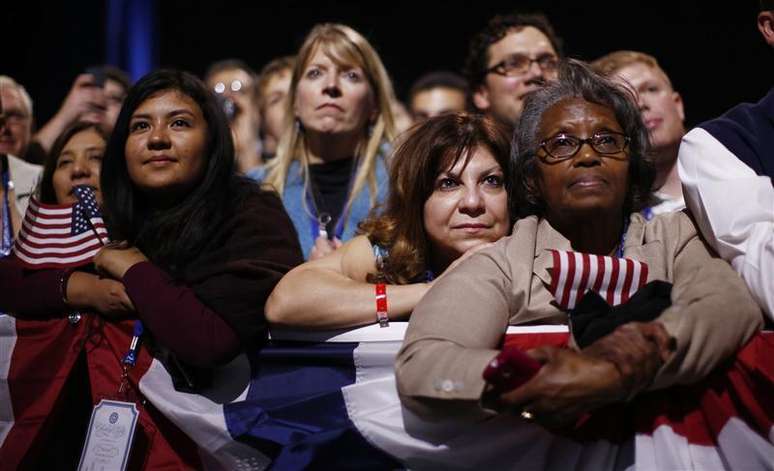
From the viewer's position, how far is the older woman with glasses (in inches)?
76.3

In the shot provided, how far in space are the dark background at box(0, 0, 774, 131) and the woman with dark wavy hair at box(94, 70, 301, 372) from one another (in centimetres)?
329

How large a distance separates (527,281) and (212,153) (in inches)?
45.9

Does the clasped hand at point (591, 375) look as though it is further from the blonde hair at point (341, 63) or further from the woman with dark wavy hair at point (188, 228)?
the blonde hair at point (341, 63)

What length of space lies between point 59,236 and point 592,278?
5.10ft

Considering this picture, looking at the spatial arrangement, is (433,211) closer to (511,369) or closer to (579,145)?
(579,145)

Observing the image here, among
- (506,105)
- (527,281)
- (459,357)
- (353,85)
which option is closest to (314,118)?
(353,85)

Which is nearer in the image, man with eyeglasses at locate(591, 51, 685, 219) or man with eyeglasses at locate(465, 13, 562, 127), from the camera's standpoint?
man with eyeglasses at locate(591, 51, 685, 219)

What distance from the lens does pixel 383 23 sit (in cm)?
720

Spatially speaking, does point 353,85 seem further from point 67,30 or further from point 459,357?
point 67,30

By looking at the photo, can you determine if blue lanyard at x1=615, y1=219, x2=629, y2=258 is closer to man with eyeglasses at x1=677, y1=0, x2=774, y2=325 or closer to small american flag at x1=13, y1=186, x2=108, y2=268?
man with eyeglasses at x1=677, y1=0, x2=774, y2=325

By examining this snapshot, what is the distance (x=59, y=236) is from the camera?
115 inches

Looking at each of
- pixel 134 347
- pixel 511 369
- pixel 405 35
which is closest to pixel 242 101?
pixel 405 35

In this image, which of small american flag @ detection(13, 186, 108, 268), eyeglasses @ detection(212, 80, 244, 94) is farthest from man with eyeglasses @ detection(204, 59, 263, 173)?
small american flag @ detection(13, 186, 108, 268)

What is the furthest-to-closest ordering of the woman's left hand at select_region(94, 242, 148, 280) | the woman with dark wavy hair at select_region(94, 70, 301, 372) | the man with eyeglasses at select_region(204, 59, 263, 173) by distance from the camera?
the man with eyeglasses at select_region(204, 59, 263, 173) → the woman's left hand at select_region(94, 242, 148, 280) → the woman with dark wavy hair at select_region(94, 70, 301, 372)
